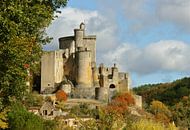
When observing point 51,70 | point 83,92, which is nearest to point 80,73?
point 83,92

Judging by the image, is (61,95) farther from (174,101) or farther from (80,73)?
(174,101)

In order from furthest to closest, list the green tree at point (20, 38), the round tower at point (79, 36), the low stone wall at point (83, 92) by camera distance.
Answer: the round tower at point (79, 36) → the low stone wall at point (83, 92) → the green tree at point (20, 38)

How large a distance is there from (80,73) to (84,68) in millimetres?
1010

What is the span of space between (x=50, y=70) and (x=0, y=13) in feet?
258

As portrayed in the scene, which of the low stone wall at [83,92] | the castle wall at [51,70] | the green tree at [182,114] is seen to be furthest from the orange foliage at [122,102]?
the castle wall at [51,70]

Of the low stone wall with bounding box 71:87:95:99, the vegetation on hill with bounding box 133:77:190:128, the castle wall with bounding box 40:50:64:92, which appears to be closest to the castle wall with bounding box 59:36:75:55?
the castle wall with bounding box 40:50:64:92

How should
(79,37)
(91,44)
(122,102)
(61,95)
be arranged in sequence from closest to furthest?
1. (122,102)
2. (61,95)
3. (79,37)
4. (91,44)

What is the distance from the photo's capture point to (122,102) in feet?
326

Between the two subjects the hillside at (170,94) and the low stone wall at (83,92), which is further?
the hillside at (170,94)

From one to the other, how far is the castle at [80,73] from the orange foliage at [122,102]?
2.36 m

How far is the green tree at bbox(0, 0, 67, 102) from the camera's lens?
27.0 meters

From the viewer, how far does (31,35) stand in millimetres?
29422

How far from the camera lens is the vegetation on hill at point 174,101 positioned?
107 m

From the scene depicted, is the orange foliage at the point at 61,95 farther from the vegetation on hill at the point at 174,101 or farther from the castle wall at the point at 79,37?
the vegetation on hill at the point at 174,101
